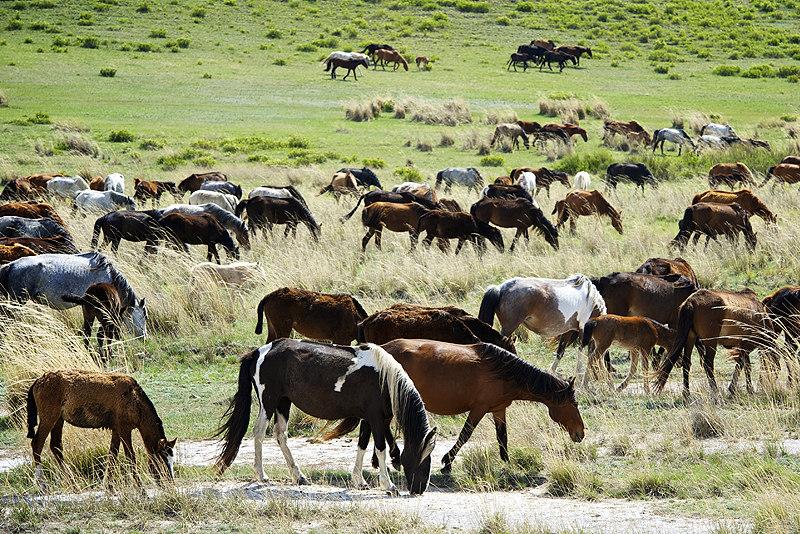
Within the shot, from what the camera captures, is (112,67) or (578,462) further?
(112,67)

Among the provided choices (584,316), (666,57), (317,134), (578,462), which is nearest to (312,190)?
(317,134)

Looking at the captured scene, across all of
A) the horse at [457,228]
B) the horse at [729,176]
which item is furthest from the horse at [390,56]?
the horse at [457,228]

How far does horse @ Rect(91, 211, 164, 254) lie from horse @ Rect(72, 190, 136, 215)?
12.9ft

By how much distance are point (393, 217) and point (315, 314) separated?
296 inches

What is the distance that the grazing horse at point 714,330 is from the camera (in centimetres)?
1099

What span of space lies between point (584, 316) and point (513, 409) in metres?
2.16

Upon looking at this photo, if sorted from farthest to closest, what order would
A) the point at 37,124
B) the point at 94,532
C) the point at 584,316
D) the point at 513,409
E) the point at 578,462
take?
the point at 37,124 < the point at 584,316 < the point at 513,409 < the point at 578,462 < the point at 94,532

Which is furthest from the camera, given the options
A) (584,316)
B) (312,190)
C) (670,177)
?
(670,177)

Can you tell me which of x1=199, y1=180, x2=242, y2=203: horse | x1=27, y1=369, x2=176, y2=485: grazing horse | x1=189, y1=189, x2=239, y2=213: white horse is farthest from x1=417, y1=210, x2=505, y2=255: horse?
x1=27, y1=369, x2=176, y2=485: grazing horse

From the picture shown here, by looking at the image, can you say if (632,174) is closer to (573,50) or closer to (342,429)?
(342,429)

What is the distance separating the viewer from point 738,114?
40.8 m

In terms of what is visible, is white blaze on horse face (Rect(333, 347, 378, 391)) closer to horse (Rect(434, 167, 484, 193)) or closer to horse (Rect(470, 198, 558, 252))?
horse (Rect(470, 198, 558, 252))

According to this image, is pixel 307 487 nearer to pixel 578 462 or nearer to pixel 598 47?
pixel 578 462

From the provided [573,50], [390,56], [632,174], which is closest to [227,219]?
[632,174]
